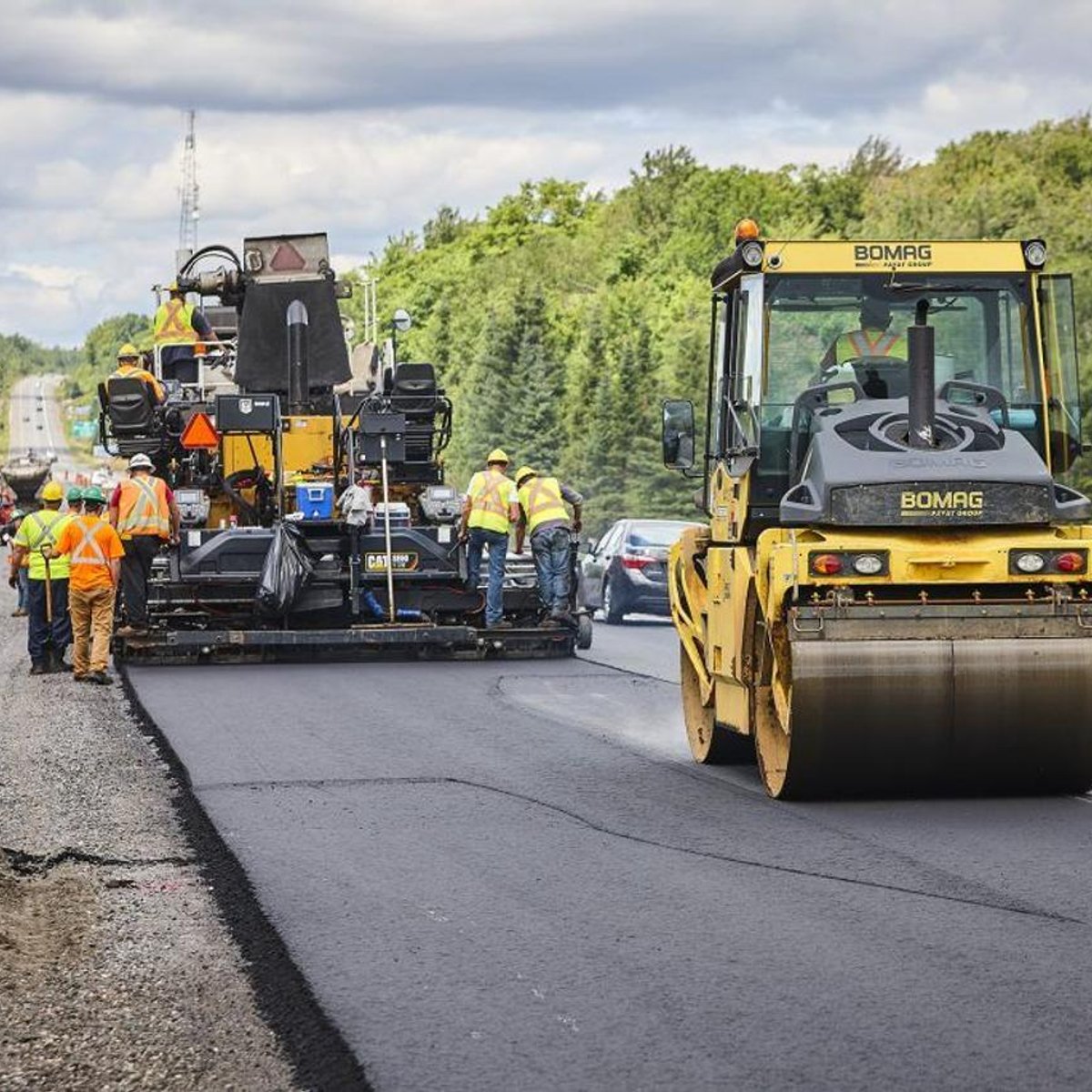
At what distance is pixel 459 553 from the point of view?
20.1m

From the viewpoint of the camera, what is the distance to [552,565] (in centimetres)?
2023

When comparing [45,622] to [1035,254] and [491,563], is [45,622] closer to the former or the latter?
[491,563]

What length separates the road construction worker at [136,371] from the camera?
20766mm

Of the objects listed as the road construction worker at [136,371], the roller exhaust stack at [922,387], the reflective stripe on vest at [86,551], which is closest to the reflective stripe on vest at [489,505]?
the road construction worker at [136,371]

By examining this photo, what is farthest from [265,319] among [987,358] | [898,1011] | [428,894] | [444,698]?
[898,1011]

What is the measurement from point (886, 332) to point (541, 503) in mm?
9408

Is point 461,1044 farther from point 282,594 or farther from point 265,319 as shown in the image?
point 265,319

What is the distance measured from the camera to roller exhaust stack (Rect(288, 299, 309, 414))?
20578mm

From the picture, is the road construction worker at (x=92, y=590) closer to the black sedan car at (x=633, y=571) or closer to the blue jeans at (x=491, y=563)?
the blue jeans at (x=491, y=563)

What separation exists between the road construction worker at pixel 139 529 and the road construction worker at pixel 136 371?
61.9 inches

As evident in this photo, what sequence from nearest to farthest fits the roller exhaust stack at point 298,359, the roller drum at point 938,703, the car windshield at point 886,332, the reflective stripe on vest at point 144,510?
the roller drum at point 938,703
the car windshield at point 886,332
the reflective stripe on vest at point 144,510
the roller exhaust stack at point 298,359

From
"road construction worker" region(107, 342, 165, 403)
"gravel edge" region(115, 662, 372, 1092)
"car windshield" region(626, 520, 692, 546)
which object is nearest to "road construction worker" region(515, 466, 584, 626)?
"road construction worker" region(107, 342, 165, 403)

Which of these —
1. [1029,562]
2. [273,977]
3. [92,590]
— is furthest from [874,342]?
[92,590]

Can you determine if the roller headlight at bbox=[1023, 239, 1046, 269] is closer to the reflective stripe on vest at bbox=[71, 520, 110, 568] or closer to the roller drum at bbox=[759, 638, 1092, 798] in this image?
the roller drum at bbox=[759, 638, 1092, 798]
